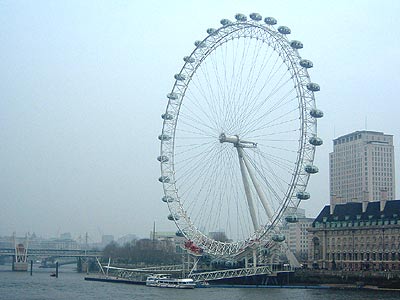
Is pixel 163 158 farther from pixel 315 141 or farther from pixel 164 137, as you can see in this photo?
pixel 315 141

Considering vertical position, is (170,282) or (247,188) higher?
(247,188)

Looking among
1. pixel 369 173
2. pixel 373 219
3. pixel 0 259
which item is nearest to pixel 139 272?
pixel 373 219

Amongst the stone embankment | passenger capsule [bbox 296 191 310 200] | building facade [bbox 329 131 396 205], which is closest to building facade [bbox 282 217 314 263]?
building facade [bbox 329 131 396 205]

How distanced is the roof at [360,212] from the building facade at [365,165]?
56.2 meters

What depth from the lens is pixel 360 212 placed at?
2327 inches

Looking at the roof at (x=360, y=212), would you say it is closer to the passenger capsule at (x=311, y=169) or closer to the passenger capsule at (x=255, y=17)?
the passenger capsule at (x=311, y=169)

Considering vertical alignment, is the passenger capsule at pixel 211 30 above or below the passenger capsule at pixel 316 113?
above

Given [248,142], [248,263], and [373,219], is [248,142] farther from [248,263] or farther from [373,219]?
Result: [373,219]

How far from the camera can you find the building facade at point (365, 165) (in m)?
120

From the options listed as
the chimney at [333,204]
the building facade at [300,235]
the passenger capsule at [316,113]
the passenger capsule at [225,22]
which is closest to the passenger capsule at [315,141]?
the passenger capsule at [316,113]

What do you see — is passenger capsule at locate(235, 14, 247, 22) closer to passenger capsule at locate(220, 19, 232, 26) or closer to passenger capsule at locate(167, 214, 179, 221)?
passenger capsule at locate(220, 19, 232, 26)

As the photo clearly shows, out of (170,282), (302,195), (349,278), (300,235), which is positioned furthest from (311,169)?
(300,235)

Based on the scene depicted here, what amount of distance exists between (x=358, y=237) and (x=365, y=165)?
208 ft

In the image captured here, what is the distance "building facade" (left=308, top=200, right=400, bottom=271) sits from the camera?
55562 mm
